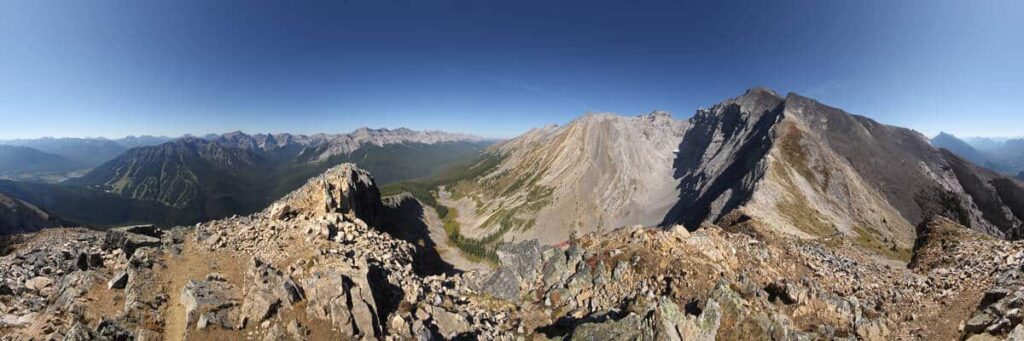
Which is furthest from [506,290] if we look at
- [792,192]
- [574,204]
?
[574,204]

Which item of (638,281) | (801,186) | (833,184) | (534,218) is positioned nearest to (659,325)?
(638,281)

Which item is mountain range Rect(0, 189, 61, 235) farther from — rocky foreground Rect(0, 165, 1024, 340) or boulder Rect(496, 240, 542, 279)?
boulder Rect(496, 240, 542, 279)

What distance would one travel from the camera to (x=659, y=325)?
642 inches

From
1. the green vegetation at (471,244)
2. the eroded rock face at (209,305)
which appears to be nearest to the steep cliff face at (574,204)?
the green vegetation at (471,244)

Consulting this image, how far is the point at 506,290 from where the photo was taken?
26.8m

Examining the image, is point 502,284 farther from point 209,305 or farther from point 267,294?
point 209,305

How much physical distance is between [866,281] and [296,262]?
36.4 metres

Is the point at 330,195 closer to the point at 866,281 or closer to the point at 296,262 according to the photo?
the point at 296,262

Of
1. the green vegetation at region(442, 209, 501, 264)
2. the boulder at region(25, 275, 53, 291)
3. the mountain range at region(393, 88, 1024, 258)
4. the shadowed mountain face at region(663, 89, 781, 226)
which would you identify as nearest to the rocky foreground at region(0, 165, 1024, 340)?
the boulder at region(25, 275, 53, 291)

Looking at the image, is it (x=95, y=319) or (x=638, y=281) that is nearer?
(x=95, y=319)

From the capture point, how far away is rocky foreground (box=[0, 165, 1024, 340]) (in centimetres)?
1745

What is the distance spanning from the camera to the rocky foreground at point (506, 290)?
17453 millimetres

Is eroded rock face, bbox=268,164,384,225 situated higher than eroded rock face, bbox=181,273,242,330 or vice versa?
eroded rock face, bbox=268,164,384,225

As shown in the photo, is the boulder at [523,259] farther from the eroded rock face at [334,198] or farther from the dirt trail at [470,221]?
the dirt trail at [470,221]
